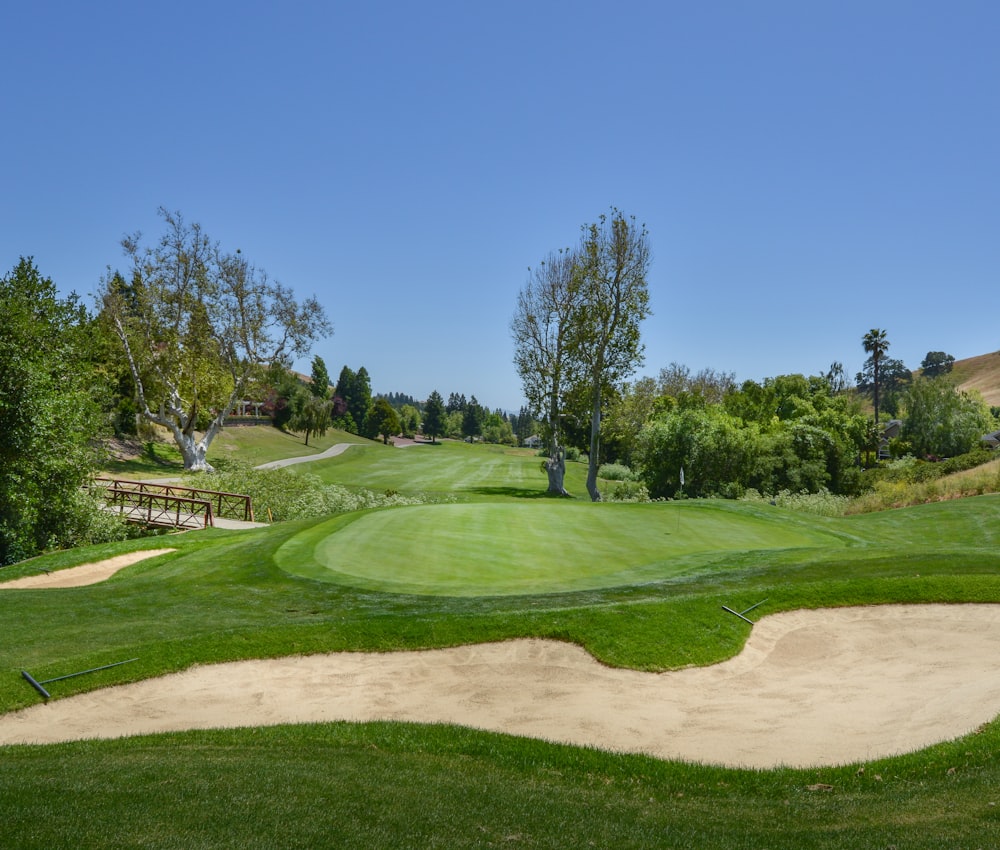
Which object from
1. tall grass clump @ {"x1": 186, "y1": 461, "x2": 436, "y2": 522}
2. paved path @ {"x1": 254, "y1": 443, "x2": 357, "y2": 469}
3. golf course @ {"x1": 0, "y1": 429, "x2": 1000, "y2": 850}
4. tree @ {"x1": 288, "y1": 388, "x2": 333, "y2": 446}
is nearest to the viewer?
golf course @ {"x1": 0, "y1": 429, "x2": 1000, "y2": 850}

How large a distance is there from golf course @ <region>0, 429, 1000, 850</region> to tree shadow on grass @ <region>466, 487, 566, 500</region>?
86.4 ft

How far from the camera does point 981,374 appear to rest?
164m

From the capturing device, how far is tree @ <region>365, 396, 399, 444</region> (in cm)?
10450

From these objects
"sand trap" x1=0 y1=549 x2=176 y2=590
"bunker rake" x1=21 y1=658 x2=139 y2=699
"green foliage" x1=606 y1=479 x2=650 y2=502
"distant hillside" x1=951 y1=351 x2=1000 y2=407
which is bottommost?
"sand trap" x1=0 y1=549 x2=176 y2=590

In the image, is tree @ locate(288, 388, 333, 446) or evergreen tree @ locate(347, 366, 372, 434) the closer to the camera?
tree @ locate(288, 388, 333, 446)

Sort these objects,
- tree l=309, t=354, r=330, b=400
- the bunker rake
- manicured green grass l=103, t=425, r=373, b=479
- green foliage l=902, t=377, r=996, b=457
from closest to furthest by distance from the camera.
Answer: the bunker rake
manicured green grass l=103, t=425, r=373, b=479
green foliage l=902, t=377, r=996, b=457
tree l=309, t=354, r=330, b=400

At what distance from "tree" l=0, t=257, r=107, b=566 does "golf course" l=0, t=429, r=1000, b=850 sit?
5.24 m

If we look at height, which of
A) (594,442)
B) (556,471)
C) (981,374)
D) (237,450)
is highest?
(981,374)

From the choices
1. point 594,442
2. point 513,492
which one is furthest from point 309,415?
point 594,442

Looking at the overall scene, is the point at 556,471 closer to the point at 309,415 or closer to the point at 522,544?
the point at 522,544

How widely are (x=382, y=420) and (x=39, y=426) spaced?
3273 inches

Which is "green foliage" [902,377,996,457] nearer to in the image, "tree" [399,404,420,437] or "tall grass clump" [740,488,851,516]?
"tall grass clump" [740,488,851,516]

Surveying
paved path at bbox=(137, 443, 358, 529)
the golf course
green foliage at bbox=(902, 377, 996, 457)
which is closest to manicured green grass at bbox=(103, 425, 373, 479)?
paved path at bbox=(137, 443, 358, 529)

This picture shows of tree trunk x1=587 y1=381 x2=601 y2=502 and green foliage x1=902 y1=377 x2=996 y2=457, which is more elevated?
green foliage x1=902 y1=377 x2=996 y2=457
